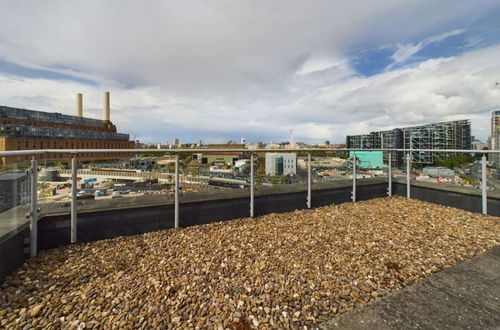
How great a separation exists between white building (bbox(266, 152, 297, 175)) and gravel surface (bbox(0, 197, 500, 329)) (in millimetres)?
1137

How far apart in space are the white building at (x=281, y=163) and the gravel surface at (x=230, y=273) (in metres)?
1.14

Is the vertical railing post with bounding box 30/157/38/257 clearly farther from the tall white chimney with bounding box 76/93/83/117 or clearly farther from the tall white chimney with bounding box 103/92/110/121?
the tall white chimney with bounding box 76/93/83/117

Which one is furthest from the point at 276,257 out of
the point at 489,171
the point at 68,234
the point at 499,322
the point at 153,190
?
the point at 489,171

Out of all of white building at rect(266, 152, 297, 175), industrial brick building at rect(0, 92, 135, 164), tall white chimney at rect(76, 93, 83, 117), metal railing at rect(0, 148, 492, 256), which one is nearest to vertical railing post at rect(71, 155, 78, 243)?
metal railing at rect(0, 148, 492, 256)

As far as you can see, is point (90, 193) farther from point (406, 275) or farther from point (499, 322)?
point (499, 322)

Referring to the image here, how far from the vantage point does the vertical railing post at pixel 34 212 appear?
8.01 feet

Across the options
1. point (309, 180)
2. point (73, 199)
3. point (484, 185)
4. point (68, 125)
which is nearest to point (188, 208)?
point (73, 199)

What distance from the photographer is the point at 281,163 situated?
14.3 ft

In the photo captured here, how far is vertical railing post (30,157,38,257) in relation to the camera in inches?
96.1

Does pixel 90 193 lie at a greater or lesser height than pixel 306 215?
greater

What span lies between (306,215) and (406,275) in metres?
2.01

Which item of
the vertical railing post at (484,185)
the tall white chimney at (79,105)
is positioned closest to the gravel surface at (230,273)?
the vertical railing post at (484,185)

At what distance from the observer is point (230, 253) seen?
102 inches

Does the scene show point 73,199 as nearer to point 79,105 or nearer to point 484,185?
point 484,185
